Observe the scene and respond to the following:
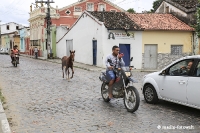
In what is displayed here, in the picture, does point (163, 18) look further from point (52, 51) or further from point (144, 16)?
point (52, 51)

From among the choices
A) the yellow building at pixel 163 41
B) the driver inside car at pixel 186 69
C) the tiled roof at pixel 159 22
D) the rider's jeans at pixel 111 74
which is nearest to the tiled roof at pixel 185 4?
the tiled roof at pixel 159 22

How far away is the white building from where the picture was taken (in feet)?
80.7

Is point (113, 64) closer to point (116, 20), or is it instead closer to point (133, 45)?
point (133, 45)

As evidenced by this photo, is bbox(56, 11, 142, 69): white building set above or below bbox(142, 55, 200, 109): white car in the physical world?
above

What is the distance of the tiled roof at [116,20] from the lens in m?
24.5

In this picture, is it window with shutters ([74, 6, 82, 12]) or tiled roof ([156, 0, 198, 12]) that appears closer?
tiled roof ([156, 0, 198, 12])

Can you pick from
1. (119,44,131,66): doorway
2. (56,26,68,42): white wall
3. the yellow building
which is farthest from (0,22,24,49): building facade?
the yellow building

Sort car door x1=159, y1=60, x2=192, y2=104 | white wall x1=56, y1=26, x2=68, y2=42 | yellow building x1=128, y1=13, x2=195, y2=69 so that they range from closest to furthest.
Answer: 1. car door x1=159, y1=60, x2=192, y2=104
2. yellow building x1=128, y1=13, x2=195, y2=69
3. white wall x1=56, y1=26, x2=68, y2=42

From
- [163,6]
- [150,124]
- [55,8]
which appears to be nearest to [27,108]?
[150,124]

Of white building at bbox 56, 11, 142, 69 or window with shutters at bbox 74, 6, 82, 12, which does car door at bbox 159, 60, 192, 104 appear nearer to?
white building at bbox 56, 11, 142, 69

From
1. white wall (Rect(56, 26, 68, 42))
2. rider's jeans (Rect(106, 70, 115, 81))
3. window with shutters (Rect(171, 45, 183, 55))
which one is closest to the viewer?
rider's jeans (Rect(106, 70, 115, 81))

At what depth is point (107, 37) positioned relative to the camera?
24594 mm

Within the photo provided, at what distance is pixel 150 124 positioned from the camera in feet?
22.6

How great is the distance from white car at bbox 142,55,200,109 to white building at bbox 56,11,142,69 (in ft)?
49.8
